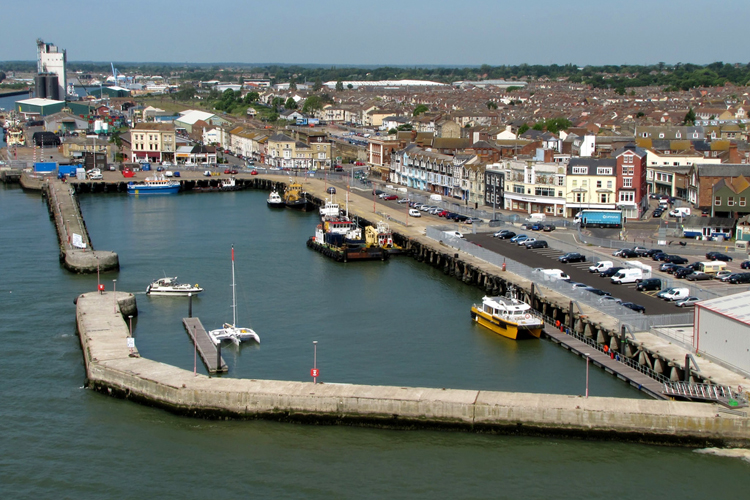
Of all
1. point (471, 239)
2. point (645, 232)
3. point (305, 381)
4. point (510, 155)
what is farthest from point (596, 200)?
point (305, 381)

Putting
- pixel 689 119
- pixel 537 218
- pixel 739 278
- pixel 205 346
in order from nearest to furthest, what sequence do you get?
1. pixel 205 346
2. pixel 739 278
3. pixel 537 218
4. pixel 689 119

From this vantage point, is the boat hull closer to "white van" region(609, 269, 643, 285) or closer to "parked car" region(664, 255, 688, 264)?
"white van" region(609, 269, 643, 285)

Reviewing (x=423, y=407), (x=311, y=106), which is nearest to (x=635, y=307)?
(x=423, y=407)

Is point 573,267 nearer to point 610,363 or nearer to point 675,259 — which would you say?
point 675,259

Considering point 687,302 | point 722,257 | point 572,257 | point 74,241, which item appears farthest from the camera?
point 74,241

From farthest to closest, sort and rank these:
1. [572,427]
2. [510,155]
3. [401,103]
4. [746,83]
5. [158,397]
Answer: [746,83] → [401,103] → [510,155] → [158,397] → [572,427]

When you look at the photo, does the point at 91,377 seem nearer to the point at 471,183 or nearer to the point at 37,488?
the point at 37,488

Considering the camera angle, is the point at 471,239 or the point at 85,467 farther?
the point at 471,239
